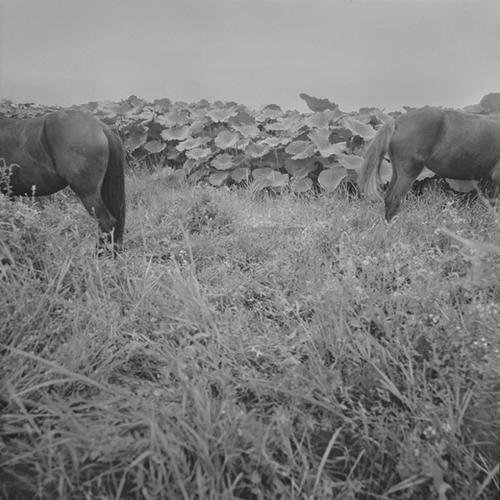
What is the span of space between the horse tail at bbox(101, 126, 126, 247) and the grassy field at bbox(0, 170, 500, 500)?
62 cm

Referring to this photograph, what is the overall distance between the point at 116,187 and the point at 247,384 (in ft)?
6.94

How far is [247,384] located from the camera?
150 centimetres

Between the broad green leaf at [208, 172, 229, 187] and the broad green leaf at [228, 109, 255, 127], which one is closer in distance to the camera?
the broad green leaf at [208, 172, 229, 187]

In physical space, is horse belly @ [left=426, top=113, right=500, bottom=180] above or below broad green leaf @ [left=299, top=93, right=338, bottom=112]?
below

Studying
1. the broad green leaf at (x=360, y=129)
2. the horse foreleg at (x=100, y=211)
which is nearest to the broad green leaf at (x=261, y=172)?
the broad green leaf at (x=360, y=129)

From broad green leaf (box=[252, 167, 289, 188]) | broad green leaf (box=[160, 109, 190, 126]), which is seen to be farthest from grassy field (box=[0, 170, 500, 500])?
broad green leaf (box=[160, 109, 190, 126])

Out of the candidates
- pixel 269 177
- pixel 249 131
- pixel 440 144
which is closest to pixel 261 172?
pixel 269 177

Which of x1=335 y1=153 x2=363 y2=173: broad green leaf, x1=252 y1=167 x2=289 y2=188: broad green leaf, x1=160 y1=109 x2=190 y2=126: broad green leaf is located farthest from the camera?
x1=160 y1=109 x2=190 y2=126: broad green leaf

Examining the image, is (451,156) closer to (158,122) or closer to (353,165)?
(353,165)

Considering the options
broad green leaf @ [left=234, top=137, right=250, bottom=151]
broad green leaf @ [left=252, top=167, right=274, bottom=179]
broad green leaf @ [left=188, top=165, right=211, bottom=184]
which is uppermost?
broad green leaf @ [left=234, top=137, right=250, bottom=151]

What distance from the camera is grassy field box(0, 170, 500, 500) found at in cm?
118

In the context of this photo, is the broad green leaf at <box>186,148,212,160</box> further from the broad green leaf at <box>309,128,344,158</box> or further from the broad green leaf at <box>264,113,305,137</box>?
the broad green leaf at <box>309,128,344,158</box>

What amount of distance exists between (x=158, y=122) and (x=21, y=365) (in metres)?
5.43

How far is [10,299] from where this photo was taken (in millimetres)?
1768
